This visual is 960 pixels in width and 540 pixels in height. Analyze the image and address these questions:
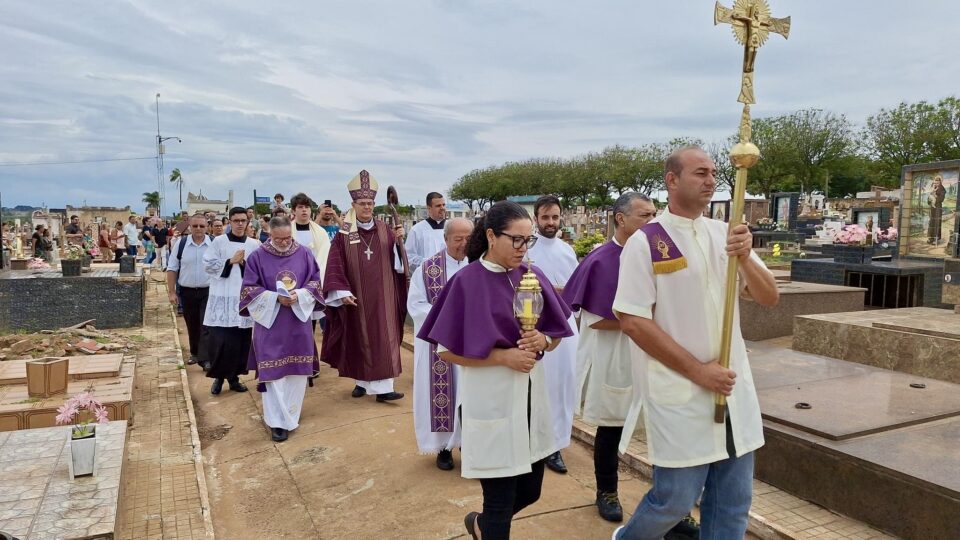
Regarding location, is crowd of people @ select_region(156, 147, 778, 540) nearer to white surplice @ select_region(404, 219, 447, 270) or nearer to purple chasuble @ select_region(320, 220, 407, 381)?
purple chasuble @ select_region(320, 220, 407, 381)

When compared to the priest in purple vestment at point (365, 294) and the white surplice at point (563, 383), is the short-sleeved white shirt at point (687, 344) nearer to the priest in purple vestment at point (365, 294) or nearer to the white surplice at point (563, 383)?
the white surplice at point (563, 383)

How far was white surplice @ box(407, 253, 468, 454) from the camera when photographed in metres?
4.43

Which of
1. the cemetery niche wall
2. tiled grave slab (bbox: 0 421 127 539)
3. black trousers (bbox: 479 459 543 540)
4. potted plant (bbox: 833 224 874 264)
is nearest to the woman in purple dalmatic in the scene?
black trousers (bbox: 479 459 543 540)

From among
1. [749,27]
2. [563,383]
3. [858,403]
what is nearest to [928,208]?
[858,403]

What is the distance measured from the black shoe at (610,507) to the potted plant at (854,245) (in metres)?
9.89

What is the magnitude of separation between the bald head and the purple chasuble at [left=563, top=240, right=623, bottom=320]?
87 cm

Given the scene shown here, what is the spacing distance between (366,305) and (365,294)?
10 centimetres

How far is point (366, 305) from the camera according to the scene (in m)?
6.14

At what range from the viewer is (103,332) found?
969 cm

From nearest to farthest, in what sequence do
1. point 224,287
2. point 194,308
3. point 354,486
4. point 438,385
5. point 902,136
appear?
point 354,486, point 438,385, point 224,287, point 194,308, point 902,136

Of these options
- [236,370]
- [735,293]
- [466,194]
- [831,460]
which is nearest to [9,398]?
[236,370]

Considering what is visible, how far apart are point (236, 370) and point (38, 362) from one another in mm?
1822

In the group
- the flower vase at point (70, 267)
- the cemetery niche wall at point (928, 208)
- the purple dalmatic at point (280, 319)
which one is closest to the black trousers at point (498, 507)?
the purple dalmatic at point (280, 319)

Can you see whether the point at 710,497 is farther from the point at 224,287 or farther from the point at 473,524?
the point at 224,287
